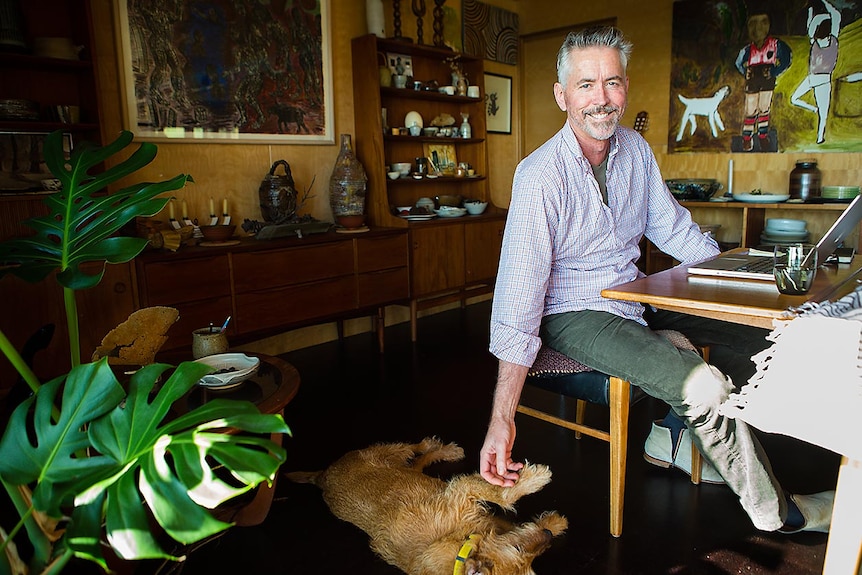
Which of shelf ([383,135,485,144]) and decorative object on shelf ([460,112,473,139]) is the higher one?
decorative object on shelf ([460,112,473,139])

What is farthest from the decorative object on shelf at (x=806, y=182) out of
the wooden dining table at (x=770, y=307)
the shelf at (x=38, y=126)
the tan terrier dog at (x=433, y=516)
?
the shelf at (x=38, y=126)

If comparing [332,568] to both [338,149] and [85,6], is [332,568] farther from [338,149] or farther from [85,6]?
[338,149]

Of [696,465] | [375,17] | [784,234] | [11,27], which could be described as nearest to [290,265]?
[11,27]

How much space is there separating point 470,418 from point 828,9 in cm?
373

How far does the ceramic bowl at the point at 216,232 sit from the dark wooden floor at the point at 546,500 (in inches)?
35.4

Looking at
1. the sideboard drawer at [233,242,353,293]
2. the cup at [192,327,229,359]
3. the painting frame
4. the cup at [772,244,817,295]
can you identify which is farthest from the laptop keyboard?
the painting frame

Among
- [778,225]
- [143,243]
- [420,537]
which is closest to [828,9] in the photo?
[778,225]

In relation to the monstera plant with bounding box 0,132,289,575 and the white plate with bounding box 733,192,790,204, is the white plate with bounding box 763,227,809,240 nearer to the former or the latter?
the white plate with bounding box 733,192,790,204

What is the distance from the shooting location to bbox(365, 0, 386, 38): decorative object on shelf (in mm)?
3926

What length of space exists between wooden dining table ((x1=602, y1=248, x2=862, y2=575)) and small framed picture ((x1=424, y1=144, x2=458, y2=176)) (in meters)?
3.16

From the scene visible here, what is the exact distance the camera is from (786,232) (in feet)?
13.4

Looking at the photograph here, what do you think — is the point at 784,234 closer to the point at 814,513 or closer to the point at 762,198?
the point at 762,198

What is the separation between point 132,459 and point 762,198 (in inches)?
170

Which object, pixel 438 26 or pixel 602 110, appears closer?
pixel 602 110
